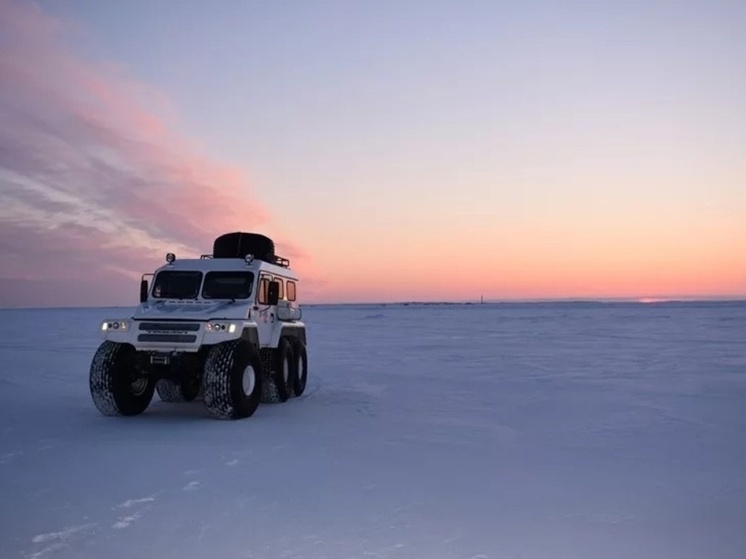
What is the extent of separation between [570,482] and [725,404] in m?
6.07

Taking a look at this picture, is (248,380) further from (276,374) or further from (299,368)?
(299,368)

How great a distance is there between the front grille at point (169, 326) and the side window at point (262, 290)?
159cm

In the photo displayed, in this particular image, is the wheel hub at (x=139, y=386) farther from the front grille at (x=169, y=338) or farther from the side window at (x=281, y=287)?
the side window at (x=281, y=287)

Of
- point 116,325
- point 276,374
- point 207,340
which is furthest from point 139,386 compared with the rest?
point 276,374

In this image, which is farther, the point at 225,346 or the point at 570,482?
the point at 225,346

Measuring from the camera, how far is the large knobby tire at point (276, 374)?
39.5 feet

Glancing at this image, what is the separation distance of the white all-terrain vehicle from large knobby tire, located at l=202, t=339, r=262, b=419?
0.6 inches

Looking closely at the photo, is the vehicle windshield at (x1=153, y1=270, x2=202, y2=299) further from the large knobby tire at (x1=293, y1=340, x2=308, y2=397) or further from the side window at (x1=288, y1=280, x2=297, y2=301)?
the large knobby tire at (x1=293, y1=340, x2=308, y2=397)

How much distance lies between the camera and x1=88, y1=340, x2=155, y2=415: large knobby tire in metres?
10.0

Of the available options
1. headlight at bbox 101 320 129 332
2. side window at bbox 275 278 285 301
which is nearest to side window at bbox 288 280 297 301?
side window at bbox 275 278 285 301

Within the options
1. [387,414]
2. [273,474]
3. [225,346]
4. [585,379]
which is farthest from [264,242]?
[585,379]

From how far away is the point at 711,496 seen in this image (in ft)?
20.7

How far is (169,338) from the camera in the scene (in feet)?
33.0

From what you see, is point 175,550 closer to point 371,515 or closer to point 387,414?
point 371,515
